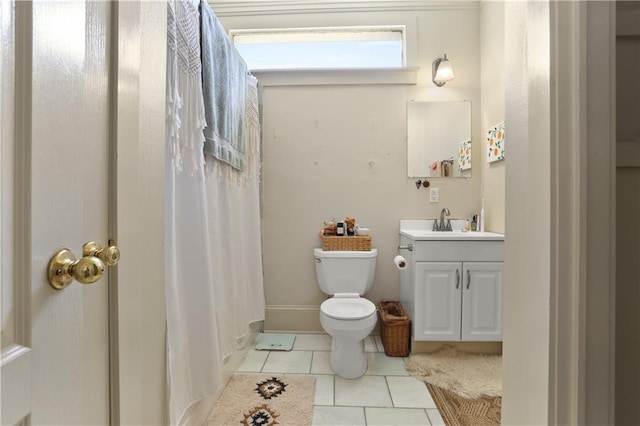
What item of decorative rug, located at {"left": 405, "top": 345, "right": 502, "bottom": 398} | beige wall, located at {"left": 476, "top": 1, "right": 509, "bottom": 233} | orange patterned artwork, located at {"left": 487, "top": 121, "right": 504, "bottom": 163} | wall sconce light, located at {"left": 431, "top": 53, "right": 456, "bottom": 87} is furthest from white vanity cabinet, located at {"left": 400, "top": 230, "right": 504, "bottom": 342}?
wall sconce light, located at {"left": 431, "top": 53, "right": 456, "bottom": 87}

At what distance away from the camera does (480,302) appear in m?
1.89

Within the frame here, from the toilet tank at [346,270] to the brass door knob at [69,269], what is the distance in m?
1.72

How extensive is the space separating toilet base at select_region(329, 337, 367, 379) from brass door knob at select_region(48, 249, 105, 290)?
1.52 m

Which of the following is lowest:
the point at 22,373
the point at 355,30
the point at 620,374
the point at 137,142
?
the point at 620,374

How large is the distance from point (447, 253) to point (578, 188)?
1.45 m

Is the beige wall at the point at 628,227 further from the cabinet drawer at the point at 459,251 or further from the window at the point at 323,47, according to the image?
the window at the point at 323,47

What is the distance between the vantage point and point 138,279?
66cm

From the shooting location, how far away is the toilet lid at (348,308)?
1706mm

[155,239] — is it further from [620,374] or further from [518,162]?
[620,374]

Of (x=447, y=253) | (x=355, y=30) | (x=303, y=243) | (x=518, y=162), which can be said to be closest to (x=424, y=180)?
(x=447, y=253)

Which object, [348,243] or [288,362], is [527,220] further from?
[288,362]

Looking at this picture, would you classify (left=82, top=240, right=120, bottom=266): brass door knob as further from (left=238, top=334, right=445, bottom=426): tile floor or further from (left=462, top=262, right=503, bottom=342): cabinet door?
(left=462, top=262, right=503, bottom=342): cabinet door

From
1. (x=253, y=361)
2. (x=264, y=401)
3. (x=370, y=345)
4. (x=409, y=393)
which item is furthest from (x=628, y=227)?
(x=253, y=361)

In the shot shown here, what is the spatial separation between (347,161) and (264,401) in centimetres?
173
